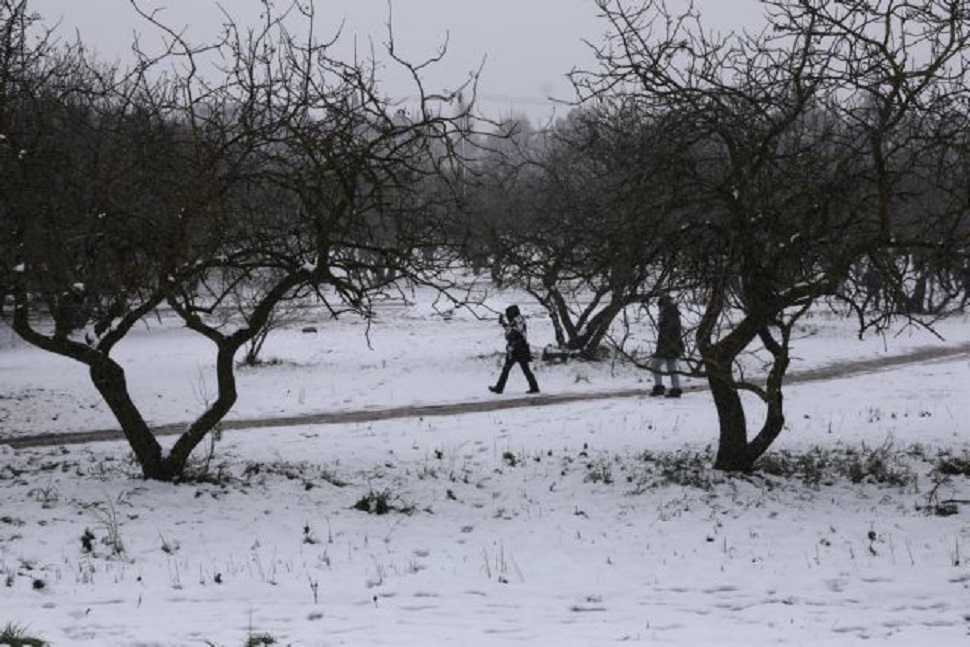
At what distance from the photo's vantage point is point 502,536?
849 centimetres

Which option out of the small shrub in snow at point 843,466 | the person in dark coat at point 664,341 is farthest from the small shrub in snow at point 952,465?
the person in dark coat at point 664,341

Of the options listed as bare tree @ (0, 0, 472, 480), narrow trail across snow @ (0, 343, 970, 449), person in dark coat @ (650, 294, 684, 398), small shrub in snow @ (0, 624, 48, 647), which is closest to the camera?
small shrub in snow @ (0, 624, 48, 647)

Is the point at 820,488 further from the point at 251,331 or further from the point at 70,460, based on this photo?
the point at 70,460

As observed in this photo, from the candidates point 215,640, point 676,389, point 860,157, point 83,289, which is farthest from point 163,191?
point 676,389

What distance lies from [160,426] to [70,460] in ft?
13.4

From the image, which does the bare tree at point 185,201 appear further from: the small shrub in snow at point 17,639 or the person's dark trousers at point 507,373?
the person's dark trousers at point 507,373

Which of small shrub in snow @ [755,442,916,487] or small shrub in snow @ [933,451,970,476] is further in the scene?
small shrub in snow @ [933,451,970,476]

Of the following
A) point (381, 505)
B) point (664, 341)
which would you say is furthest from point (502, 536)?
point (664, 341)

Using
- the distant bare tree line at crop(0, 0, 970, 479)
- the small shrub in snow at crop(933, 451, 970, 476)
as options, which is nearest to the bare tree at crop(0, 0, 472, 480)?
the distant bare tree line at crop(0, 0, 970, 479)

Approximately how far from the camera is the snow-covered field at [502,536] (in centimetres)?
618

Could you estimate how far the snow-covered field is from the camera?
6180mm

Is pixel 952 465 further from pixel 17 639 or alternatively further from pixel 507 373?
pixel 17 639

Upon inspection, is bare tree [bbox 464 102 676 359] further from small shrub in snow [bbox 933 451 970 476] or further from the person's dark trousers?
small shrub in snow [bbox 933 451 970 476]

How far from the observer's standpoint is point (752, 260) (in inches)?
348
